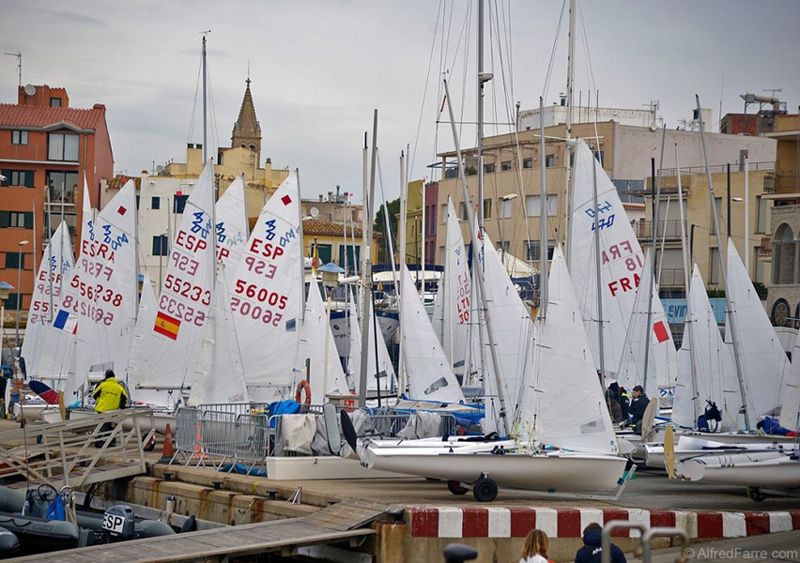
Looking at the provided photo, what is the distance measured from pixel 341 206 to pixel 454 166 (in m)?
22.3

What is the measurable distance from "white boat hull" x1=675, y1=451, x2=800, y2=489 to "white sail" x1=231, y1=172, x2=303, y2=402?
11453mm

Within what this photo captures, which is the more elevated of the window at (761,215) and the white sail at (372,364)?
the window at (761,215)

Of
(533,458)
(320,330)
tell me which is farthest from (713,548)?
(320,330)

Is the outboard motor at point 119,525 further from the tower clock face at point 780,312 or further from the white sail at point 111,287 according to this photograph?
the tower clock face at point 780,312

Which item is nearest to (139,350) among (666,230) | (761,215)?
(666,230)

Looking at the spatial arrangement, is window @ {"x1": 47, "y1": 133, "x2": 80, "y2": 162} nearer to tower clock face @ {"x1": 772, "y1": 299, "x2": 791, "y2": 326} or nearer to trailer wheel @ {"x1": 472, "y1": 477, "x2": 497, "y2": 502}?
tower clock face @ {"x1": 772, "y1": 299, "x2": 791, "y2": 326}

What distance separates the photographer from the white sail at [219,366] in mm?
23062

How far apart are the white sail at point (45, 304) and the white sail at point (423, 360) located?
1311 centimetres

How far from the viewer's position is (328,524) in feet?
49.6

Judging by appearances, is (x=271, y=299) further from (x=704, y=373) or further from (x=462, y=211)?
(x=462, y=211)

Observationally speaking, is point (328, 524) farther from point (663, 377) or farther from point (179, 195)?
point (179, 195)

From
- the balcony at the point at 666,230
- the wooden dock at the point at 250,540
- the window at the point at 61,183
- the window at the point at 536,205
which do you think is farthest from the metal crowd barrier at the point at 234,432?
the window at the point at 61,183

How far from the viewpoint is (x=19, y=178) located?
66625 millimetres

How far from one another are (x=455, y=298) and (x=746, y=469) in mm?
17620
